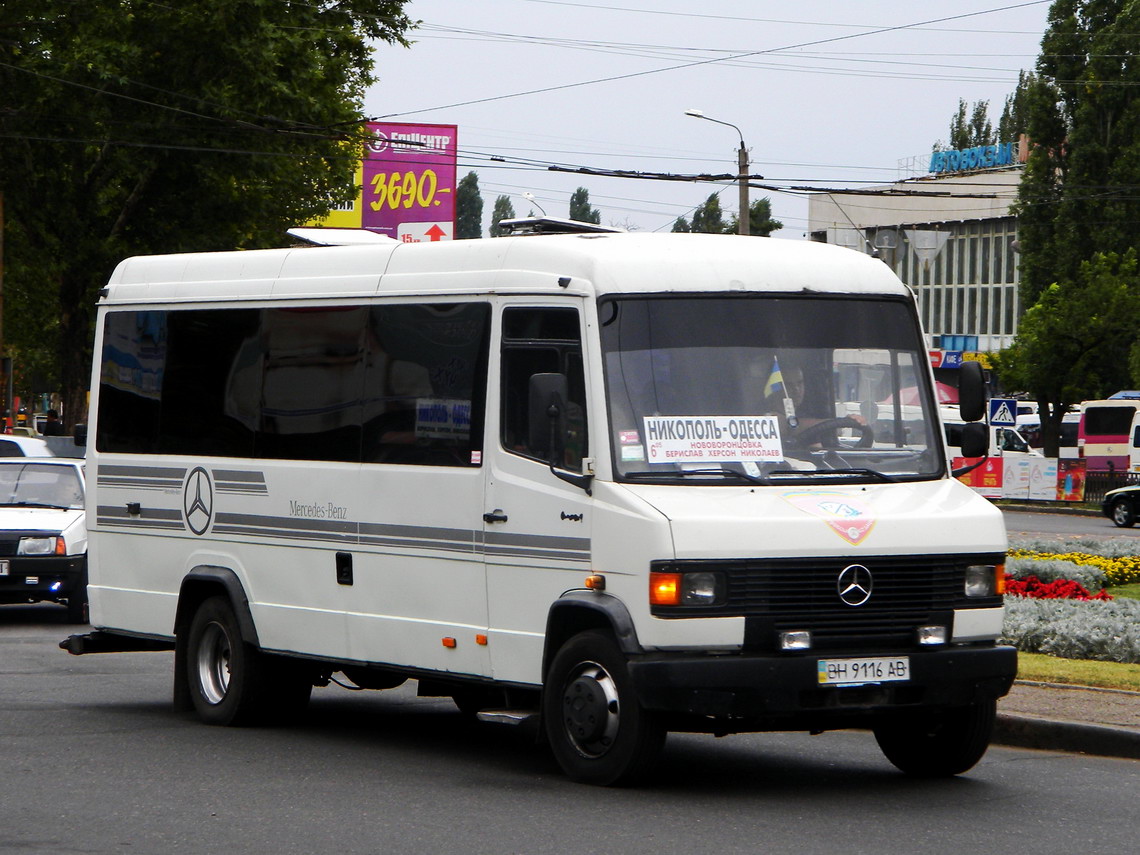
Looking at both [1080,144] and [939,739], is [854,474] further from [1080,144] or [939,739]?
[1080,144]

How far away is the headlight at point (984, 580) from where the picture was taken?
890 cm

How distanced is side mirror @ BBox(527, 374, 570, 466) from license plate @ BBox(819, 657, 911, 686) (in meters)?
1.57

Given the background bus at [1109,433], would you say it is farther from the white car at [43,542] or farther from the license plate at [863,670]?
the license plate at [863,670]

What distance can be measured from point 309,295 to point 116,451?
82.8 inches

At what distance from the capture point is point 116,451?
39.7 feet

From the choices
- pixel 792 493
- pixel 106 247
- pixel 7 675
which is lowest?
pixel 7 675

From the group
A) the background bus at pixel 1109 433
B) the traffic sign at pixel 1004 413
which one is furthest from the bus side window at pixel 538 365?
the background bus at pixel 1109 433

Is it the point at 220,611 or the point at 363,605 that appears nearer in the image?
the point at 363,605

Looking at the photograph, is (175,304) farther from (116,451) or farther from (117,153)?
(117,153)

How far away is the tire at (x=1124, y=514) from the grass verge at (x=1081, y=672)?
26041 millimetres

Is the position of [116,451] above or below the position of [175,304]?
below

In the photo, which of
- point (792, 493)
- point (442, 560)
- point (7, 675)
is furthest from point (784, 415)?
point (7, 675)

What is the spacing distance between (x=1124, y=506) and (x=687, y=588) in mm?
32118

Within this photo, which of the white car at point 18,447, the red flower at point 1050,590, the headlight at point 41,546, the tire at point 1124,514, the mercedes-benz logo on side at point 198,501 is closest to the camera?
the mercedes-benz logo on side at point 198,501
